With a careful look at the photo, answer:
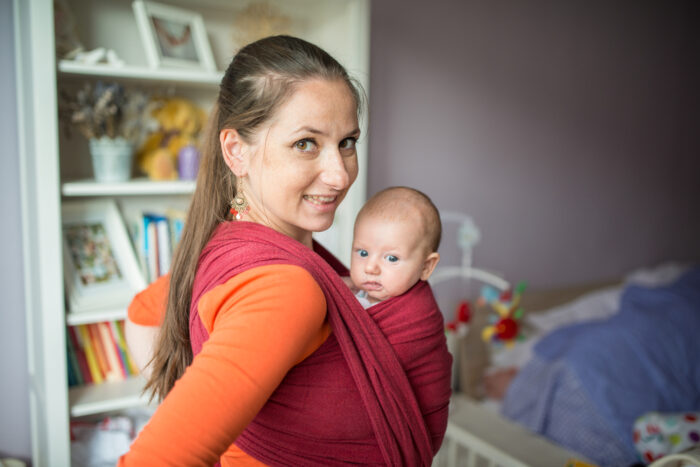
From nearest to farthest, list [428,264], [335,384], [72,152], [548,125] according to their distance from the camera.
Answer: [335,384], [428,264], [72,152], [548,125]

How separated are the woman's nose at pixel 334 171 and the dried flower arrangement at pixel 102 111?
1210mm

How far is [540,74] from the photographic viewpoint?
3111 millimetres

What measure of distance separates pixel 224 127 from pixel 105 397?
1.35m

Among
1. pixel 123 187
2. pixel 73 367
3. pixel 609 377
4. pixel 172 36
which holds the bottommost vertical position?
pixel 609 377

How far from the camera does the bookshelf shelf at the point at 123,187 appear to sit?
66.4 inches

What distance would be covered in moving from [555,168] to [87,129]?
2.55 meters

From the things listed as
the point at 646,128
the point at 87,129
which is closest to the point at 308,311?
the point at 87,129

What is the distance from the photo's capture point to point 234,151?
87 centimetres

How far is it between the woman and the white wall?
4.32ft

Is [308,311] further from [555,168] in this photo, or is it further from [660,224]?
[660,224]

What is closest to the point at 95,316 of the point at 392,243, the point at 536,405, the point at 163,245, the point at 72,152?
the point at 163,245

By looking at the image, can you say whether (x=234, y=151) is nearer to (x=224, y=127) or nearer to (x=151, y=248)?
(x=224, y=127)

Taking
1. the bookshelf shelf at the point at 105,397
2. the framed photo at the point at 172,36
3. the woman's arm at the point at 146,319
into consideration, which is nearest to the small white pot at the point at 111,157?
the framed photo at the point at 172,36

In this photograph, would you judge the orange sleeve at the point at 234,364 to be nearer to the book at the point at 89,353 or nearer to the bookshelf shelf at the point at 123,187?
the bookshelf shelf at the point at 123,187
